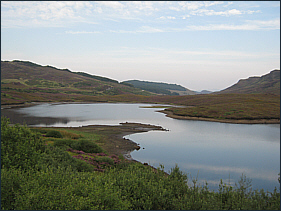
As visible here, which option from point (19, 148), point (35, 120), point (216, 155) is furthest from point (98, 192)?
point (35, 120)

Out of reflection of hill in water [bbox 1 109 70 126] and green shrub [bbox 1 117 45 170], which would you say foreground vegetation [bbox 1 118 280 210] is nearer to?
green shrub [bbox 1 117 45 170]

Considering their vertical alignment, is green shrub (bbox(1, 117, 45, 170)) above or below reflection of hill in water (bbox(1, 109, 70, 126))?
above

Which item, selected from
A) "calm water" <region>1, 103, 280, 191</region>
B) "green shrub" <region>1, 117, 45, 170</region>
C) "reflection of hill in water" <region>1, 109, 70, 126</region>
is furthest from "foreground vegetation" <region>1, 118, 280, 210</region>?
"reflection of hill in water" <region>1, 109, 70, 126</region>

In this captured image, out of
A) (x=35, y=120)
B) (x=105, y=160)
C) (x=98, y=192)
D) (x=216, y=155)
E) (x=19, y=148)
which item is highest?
(x=19, y=148)

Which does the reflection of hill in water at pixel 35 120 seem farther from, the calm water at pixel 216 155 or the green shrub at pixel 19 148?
the green shrub at pixel 19 148

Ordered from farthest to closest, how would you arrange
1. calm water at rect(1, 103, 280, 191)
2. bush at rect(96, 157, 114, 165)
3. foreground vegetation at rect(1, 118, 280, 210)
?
bush at rect(96, 157, 114, 165), calm water at rect(1, 103, 280, 191), foreground vegetation at rect(1, 118, 280, 210)

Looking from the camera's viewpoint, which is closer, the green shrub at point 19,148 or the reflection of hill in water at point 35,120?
the green shrub at point 19,148

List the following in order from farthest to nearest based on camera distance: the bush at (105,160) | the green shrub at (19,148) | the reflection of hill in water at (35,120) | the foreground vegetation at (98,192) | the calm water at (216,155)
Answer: the reflection of hill in water at (35,120)
the bush at (105,160)
the calm water at (216,155)
the green shrub at (19,148)
the foreground vegetation at (98,192)

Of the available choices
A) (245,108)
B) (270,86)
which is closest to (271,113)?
(245,108)

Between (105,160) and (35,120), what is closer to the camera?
(105,160)

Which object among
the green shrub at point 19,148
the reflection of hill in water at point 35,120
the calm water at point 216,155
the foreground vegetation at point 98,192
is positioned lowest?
the calm water at point 216,155

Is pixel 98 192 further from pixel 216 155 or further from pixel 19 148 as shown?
pixel 216 155

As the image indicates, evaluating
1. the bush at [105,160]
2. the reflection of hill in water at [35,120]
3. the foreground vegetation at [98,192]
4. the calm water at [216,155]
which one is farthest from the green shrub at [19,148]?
the reflection of hill in water at [35,120]

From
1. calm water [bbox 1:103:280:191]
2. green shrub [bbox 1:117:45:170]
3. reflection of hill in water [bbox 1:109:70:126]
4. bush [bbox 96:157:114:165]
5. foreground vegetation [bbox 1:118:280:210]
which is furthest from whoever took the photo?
reflection of hill in water [bbox 1:109:70:126]
